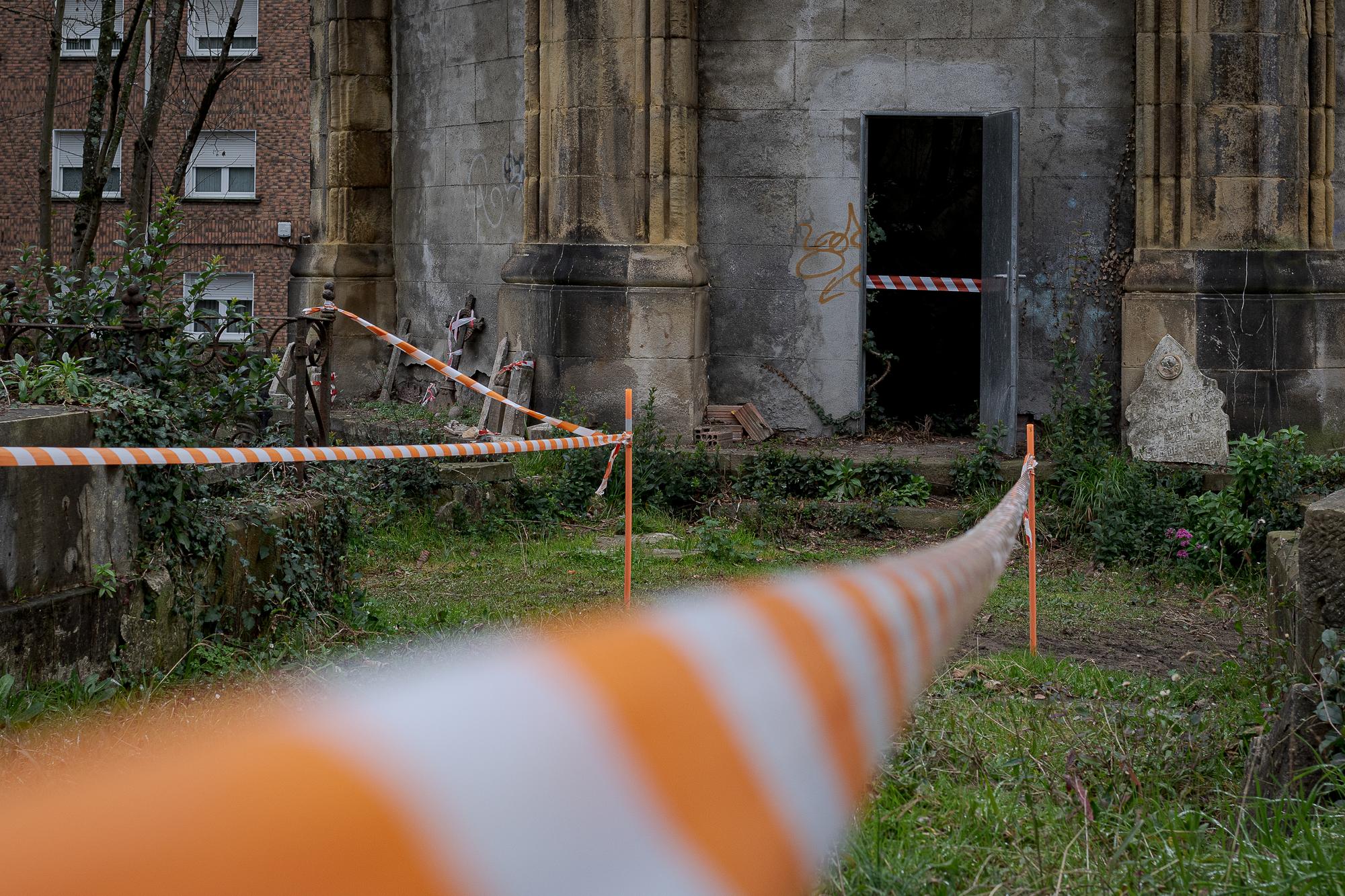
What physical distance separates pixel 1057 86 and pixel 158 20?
18.9m

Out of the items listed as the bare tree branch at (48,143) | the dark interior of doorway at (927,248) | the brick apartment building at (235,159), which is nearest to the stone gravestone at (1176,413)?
the dark interior of doorway at (927,248)

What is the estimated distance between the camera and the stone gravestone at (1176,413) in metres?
11.3

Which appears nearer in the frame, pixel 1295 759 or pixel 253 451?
pixel 1295 759

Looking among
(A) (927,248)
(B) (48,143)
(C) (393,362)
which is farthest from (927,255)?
(B) (48,143)

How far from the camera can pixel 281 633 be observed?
6.39 metres

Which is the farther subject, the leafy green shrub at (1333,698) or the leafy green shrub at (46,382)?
the leafy green shrub at (46,382)

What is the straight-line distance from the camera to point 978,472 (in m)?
11.5

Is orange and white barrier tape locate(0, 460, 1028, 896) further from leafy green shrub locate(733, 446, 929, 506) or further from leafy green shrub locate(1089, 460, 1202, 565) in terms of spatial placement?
leafy green shrub locate(733, 446, 929, 506)

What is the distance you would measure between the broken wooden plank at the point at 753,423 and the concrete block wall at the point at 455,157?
2.35m

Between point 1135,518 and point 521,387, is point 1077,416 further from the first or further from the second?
point 521,387

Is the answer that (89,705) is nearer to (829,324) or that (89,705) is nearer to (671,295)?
(671,295)

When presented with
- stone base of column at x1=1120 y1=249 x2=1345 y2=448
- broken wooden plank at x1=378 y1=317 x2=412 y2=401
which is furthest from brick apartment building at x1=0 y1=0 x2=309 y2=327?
stone base of column at x1=1120 y1=249 x2=1345 y2=448

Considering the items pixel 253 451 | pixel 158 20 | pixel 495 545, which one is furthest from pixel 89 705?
pixel 158 20

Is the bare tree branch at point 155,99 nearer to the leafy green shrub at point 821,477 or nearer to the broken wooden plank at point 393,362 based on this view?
the broken wooden plank at point 393,362
